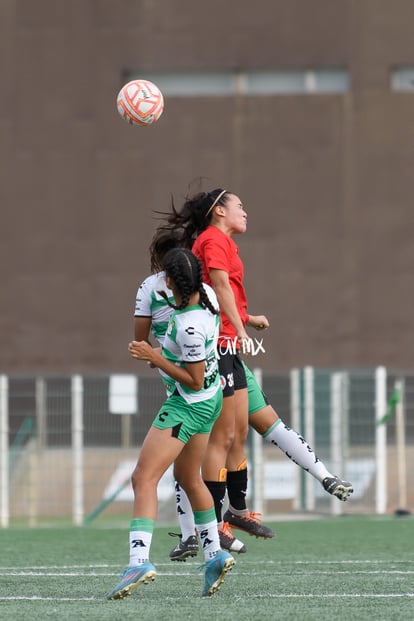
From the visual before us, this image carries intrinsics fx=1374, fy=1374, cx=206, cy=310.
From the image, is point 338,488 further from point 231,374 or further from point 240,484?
point 231,374

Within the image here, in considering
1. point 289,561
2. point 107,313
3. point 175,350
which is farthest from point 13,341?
point 175,350

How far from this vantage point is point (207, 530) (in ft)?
23.9

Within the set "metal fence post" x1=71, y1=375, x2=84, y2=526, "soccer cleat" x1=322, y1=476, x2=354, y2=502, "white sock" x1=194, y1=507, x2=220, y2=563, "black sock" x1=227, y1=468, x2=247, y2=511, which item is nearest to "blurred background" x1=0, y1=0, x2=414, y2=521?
"metal fence post" x1=71, y1=375, x2=84, y2=526

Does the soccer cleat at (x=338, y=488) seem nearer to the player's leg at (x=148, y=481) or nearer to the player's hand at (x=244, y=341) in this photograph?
the player's hand at (x=244, y=341)

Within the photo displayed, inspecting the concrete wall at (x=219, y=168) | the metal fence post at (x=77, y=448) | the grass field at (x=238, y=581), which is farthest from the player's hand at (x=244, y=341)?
the concrete wall at (x=219, y=168)

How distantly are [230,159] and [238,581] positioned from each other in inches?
679

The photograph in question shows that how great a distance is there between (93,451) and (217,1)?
9659mm

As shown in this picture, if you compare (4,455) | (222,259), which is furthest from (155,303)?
(4,455)

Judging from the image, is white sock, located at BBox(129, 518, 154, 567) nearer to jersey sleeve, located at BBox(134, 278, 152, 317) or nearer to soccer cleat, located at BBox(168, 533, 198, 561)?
soccer cleat, located at BBox(168, 533, 198, 561)

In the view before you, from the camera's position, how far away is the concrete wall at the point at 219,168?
2455 centimetres

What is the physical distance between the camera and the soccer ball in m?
8.77

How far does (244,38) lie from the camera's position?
24562 mm

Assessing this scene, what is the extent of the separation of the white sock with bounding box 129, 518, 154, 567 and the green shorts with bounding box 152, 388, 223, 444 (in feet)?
1.54

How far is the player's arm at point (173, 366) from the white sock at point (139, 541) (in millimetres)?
731
